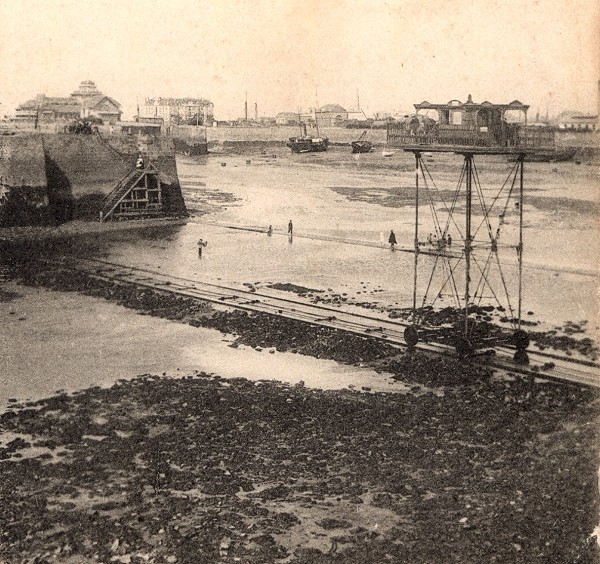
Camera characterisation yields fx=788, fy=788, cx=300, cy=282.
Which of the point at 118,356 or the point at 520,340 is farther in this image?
the point at 118,356

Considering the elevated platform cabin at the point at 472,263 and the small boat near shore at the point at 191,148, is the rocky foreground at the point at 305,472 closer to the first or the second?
the elevated platform cabin at the point at 472,263

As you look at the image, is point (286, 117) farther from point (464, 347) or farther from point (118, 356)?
point (464, 347)

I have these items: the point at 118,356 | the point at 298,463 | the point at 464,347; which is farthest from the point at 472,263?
the point at 298,463

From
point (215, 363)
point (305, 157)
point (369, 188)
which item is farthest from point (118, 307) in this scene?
point (305, 157)

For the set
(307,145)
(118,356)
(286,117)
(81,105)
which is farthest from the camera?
(286,117)

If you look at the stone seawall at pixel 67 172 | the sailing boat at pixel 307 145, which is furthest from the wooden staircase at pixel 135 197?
the sailing boat at pixel 307 145

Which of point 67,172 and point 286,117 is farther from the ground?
point 286,117

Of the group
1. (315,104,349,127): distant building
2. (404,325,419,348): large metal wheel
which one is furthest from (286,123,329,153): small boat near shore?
(404,325,419,348): large metal wheel
